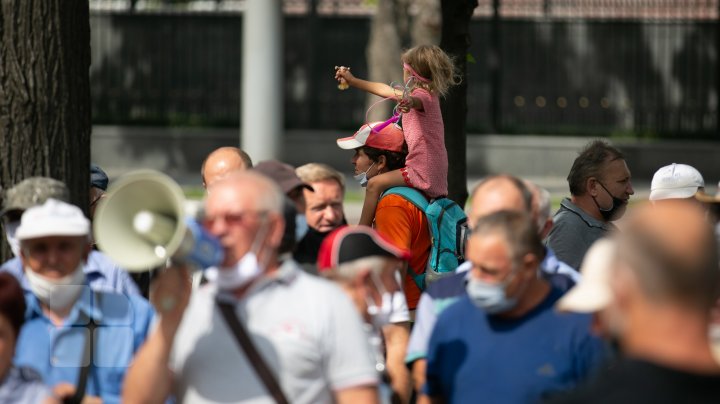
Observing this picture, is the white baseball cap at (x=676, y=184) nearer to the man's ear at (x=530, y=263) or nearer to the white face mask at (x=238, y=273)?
the man's ear at (x=530, y=263)

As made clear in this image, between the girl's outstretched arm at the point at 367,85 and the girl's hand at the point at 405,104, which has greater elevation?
the girl's outstretched arm at the point at 367,85

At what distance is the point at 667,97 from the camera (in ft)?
72.5

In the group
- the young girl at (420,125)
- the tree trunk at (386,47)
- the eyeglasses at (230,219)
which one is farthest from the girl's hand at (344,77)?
the tree trunk at (386,47)

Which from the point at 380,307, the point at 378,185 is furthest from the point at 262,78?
the point at 380,307

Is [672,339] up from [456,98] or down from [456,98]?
down

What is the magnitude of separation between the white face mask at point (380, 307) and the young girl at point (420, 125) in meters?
2.03

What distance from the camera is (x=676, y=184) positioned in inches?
282

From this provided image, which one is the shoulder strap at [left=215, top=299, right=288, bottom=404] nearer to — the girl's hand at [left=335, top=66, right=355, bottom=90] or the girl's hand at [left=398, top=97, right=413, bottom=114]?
the girl's hand at [left=398, top=97, right=413, bottom=114]

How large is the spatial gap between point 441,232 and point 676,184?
1368 millimetres

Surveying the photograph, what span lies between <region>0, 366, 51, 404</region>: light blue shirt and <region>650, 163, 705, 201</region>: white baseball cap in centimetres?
393

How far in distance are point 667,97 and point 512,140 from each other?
2.79m

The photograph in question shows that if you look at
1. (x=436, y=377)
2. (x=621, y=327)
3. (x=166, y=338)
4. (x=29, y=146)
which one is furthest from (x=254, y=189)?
(x=29, y=146)

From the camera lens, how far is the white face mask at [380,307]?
15.6ft

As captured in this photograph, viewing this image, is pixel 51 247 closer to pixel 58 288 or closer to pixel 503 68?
pixel 58 288
